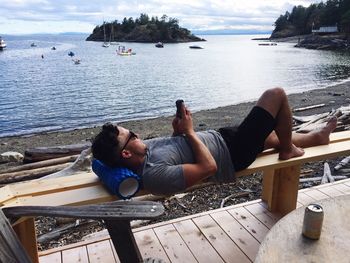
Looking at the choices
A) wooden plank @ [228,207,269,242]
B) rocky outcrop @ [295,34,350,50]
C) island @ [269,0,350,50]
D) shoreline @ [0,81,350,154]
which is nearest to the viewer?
wooden plank @ [228,207,269,242]

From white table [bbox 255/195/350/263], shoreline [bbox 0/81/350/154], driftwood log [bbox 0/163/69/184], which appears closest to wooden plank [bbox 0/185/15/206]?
white table [bbox 255/195/350/263]

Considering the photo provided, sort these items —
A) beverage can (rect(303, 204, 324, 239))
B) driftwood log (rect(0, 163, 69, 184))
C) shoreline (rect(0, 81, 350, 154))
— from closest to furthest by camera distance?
beverage can (rect(303, 204, 324, 239)) < driftwood log (rect(0, 163, 69, 184)) < shoreline (rect(0, 81, 350, 154))

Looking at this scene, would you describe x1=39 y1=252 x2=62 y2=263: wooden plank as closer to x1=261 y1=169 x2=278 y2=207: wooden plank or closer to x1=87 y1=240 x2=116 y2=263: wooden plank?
x1=87 y1=240 x2=116 y2=263: wooden plank

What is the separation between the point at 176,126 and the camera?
3018mm

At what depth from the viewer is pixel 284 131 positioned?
3.32 m

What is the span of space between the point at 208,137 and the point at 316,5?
12901cm

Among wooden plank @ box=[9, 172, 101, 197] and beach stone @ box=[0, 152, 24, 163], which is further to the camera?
beach stone @ box=[0, 152, 24, 163]

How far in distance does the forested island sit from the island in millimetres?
38641

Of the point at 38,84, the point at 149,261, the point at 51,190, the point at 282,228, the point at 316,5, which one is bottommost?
the point at 38,84

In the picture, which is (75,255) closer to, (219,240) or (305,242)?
(219,240)

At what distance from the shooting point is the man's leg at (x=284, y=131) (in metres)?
3.22

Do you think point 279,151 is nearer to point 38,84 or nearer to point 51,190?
point 51,190

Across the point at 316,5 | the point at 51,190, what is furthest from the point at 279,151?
the point at 316,5

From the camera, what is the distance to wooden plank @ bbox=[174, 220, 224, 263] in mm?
3134
